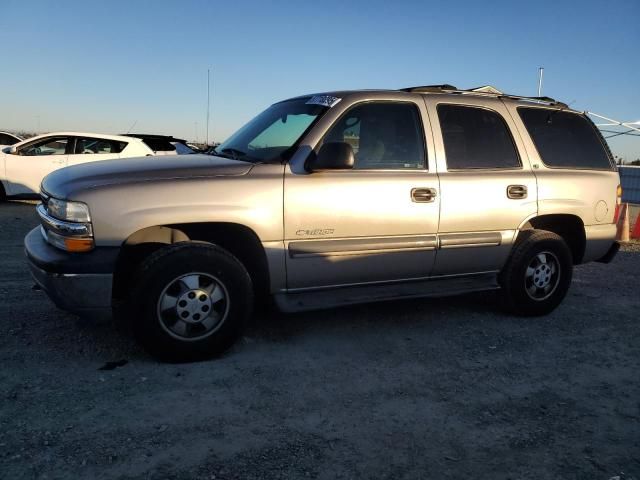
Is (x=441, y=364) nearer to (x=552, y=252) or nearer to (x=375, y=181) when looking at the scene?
(x=375, y=181)

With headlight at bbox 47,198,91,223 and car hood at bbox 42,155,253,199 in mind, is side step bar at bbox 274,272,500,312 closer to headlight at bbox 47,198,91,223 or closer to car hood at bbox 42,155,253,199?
car hood at bbox 42,155,253,199

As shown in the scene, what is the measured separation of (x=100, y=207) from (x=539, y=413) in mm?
2810

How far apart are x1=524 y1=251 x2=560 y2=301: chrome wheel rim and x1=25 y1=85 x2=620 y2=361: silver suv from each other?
0.05ft

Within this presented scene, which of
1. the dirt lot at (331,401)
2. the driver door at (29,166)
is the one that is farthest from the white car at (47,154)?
the dirt lot at (331,401)

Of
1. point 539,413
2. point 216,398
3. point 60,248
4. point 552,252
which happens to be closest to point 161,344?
point 216,398

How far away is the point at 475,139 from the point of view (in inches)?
175

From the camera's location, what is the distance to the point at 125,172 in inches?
131

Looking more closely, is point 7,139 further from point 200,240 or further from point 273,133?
point 200,240

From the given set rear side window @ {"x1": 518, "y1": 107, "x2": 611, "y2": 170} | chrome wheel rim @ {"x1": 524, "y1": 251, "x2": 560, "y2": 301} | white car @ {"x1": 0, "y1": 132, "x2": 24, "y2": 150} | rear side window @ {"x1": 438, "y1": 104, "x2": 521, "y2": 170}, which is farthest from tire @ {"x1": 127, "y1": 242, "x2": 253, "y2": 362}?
white car @ {"x1": 0, "y1": 132, "x2": 24, "y2": 150}

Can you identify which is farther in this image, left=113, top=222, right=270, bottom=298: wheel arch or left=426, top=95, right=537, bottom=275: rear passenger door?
left=426, top=95, right=537, bottom=275: rear passenger door

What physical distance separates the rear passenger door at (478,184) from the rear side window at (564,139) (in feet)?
0.89

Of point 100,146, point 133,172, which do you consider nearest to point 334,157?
point 133,172

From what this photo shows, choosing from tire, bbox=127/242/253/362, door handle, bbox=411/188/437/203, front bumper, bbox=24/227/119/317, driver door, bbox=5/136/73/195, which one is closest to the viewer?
front bumper, bbox=24/227/119/317

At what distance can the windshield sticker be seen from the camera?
3920 mm
